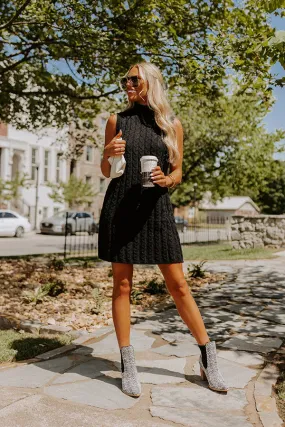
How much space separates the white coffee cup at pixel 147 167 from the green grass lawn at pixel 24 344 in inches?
84.0

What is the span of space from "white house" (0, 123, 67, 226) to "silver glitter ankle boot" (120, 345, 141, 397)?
Result: 3192 cm

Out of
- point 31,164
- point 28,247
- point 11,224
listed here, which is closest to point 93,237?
point 28,247

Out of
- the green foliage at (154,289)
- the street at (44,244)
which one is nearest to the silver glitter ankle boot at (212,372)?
the green foliage at (154,289)

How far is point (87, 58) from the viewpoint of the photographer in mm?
8812

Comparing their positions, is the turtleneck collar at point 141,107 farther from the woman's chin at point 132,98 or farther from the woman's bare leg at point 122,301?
the woman's bare leg at point 122,301

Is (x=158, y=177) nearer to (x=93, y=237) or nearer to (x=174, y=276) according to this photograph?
(x=174, y=276)

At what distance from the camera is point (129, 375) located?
3443mm

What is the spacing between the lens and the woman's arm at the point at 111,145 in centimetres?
331

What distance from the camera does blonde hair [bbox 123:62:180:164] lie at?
3520mm

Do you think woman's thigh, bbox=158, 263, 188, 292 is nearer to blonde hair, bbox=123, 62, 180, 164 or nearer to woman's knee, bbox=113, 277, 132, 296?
woman's knee, bbox=113, 277, 132, 296

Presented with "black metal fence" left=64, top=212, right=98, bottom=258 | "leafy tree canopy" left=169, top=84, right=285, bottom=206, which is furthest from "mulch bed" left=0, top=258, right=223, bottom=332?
"leafy tree canopy" left=169, top=84, right=285, bottom=206

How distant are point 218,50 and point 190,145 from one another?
41.3 ft

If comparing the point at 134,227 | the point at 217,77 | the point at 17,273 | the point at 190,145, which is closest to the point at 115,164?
the point at 134,227

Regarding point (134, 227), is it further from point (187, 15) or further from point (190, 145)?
point (190, 145)
